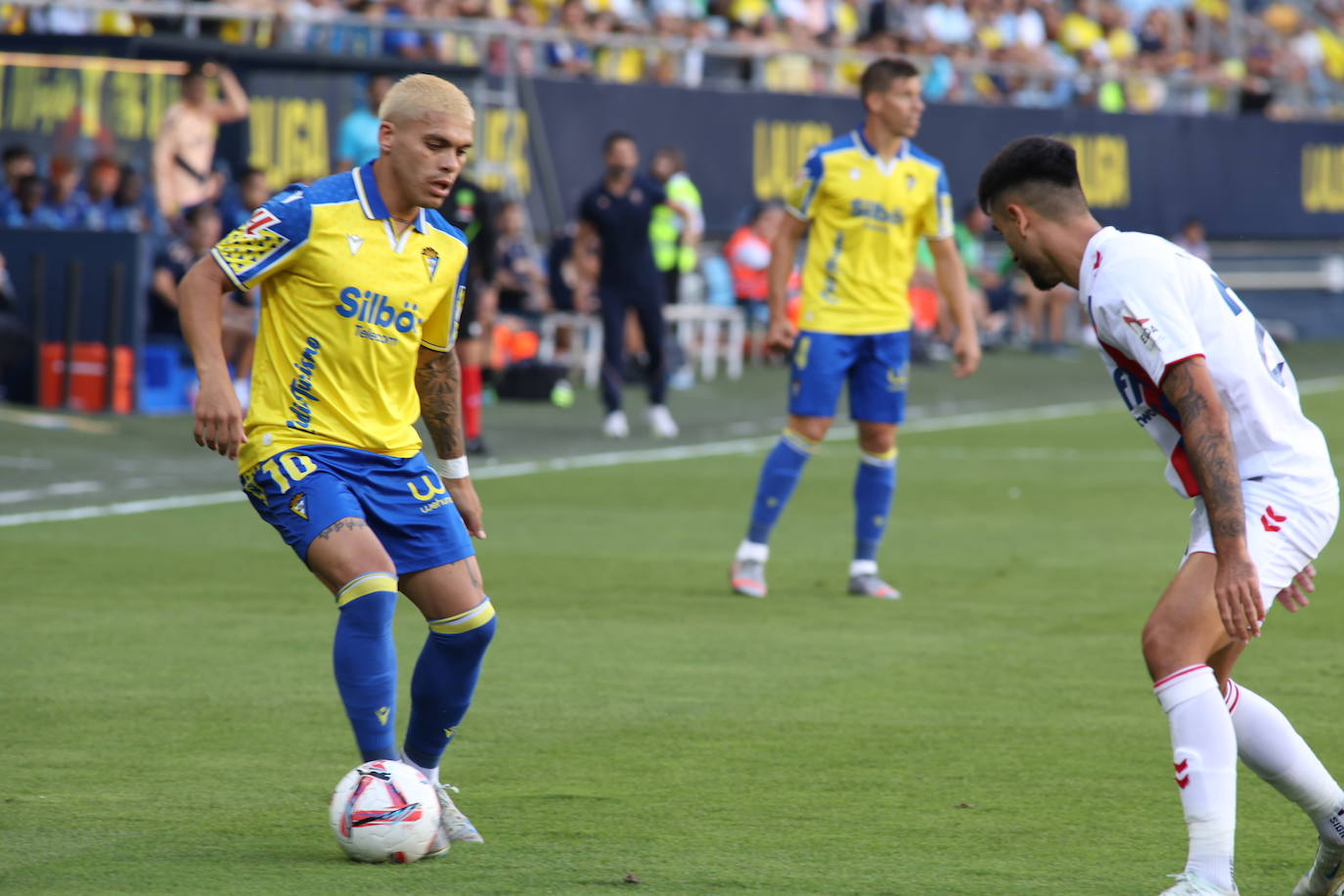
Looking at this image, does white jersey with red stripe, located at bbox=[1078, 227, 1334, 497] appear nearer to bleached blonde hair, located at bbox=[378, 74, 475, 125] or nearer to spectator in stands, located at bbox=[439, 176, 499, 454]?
bleached blonde hair, located at bbox=[378, 74, 475, 125]

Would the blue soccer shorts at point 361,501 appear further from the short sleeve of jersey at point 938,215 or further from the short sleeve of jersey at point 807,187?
the short sleeve of jersey at point 938,215

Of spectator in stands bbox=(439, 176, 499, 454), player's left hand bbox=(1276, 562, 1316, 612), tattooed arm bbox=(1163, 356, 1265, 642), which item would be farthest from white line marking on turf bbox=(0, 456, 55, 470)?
tattooed arm bbox=(1163, 356, 1265, 642)

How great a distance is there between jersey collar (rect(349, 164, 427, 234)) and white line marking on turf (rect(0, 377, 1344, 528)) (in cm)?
709

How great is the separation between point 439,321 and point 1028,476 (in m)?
9.96

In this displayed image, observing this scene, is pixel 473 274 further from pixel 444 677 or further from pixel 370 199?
pixel 444 677

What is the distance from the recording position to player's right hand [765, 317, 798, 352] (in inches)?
384

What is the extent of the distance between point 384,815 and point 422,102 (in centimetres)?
177

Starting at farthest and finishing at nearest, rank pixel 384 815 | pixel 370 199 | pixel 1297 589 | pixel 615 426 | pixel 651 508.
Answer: pixel 615 426 → pixel 651 508 → pixel 370 199 → pixel 384 815 → pixel 1297 589

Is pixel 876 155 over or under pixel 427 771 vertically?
over

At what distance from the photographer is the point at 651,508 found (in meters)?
13.2

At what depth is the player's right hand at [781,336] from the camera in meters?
9.75

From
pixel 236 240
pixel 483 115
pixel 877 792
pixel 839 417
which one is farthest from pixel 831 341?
pixel 483 115

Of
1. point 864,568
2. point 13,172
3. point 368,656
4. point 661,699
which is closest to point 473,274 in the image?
point 13,172

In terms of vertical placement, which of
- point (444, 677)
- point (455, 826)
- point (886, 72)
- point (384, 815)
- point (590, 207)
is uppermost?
point (886, 72)
